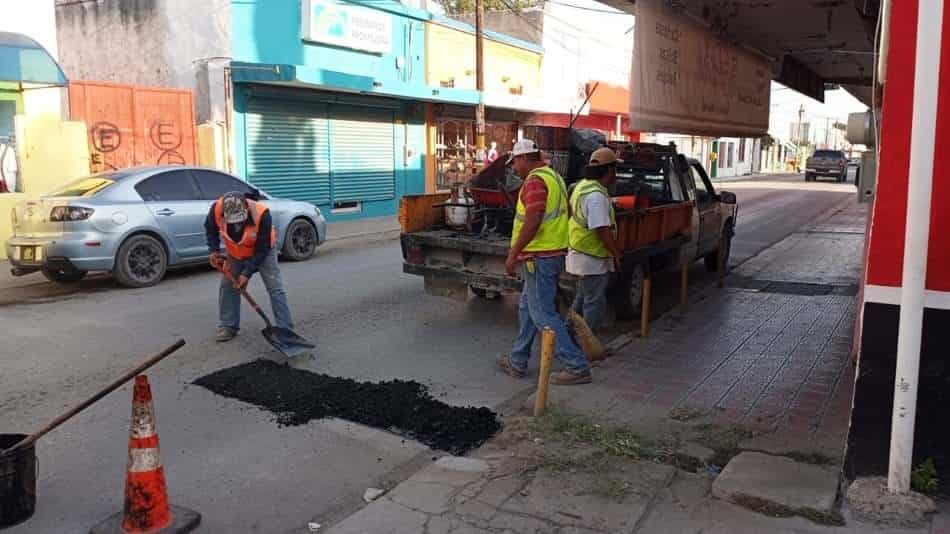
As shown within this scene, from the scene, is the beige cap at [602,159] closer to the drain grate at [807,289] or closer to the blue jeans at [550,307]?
the blue jeans at [550,307]

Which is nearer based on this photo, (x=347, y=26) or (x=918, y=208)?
(x=918, y=208)

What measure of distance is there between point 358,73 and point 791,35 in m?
13.5

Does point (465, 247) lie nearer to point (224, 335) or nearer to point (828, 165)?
point (224, 335)

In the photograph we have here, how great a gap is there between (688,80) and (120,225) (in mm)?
7132

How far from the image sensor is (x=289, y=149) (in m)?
18.3

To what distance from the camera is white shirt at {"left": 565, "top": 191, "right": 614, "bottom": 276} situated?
6.57 meters

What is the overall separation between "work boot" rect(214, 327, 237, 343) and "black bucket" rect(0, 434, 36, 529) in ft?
11.2

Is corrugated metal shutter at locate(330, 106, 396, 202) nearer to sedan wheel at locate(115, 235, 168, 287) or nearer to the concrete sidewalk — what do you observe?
sedan wheel at locate(115, 235, 168, 287)

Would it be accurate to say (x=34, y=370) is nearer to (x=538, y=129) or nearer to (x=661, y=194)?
(x=538, y=129)

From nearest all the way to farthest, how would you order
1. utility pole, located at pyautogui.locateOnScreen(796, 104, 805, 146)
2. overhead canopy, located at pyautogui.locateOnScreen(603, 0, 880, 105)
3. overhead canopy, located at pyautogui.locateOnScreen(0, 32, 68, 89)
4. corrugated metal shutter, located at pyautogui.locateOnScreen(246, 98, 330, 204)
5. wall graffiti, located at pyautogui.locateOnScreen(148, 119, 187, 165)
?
overhead canopy, located at pyautogui.locateOnScreen(603, 0, 880, 105)
overhead canopy, located at pyautogui.locateOnScreen(0, 32, 68, 89)
wall graffiti, located at pyautogui.locateOnScreen(148, 119, 187, 165)
corrugated metal shutter, located at pyautogui.locateOnScreen(246, 98, 330, 204)
utility pole, located at pyautogui.locateOnScreen(796, 104, 805, 146)

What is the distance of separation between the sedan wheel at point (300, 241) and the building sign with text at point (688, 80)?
6862mm

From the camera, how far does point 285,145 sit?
1820 cm

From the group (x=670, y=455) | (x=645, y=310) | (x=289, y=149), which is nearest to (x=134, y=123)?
(x=289, y=149)

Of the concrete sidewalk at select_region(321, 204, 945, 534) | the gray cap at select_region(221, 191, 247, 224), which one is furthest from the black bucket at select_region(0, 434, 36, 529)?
the gray cap at select_region(221, 191, 247, 224)
